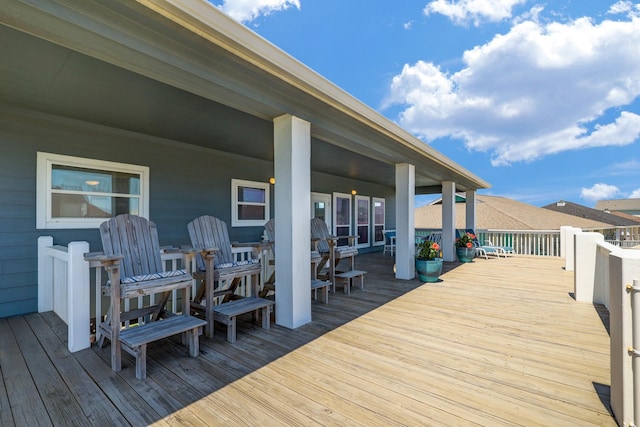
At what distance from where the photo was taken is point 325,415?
5.53 feet

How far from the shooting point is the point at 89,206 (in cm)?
412

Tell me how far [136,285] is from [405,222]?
15.1 ft

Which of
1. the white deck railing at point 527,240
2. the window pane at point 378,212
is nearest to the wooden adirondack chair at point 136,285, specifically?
the window pane at point 378,212

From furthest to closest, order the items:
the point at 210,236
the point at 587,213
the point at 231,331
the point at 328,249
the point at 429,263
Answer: the point at 587,213, the point at 429,263, the point at 328,249, the point at 210,236, the point at 231,331

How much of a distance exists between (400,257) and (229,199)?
12.3ft

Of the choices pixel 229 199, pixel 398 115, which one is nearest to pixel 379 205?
pixel 229 199

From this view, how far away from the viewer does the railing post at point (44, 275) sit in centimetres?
359

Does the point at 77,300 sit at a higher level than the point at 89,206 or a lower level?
lower

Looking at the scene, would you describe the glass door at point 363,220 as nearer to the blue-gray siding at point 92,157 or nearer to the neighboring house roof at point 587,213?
the blue-gray siding at point 92,157

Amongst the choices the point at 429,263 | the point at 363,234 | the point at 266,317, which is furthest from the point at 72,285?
the point at 363,234

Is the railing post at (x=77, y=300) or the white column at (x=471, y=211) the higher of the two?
the white column at (x=471, y=211)

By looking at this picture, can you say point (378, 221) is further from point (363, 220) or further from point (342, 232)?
point (342, 232)

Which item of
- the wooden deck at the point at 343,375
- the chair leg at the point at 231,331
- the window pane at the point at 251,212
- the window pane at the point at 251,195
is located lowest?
the wooden deck at the point at 343,375

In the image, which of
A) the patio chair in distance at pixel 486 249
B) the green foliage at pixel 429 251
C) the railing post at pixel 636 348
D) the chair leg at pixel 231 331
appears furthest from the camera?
the patio chair in distance at pixel 486 249
